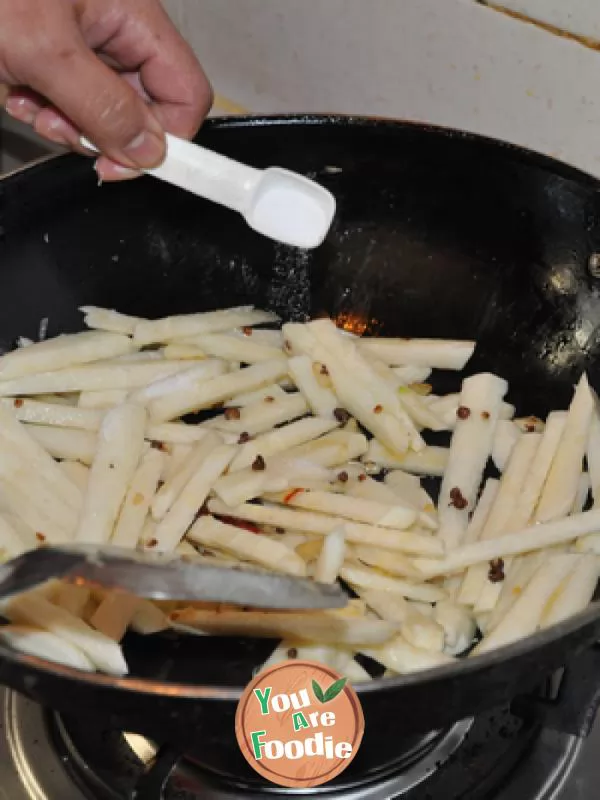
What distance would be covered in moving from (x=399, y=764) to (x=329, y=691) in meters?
0.23

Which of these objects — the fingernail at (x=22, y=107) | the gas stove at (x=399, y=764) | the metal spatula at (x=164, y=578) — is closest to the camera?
the metal spatula at (x=164, y=578)

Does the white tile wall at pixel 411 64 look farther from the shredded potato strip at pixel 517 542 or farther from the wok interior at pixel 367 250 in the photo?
the shredded potato strip at pixel 517 542

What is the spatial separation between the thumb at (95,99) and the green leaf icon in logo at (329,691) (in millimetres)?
602

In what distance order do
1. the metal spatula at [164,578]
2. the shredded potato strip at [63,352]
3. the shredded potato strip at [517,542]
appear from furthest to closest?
the shredded potato strip at [63,352]
the shredded potato strip at [517,542]
the metal spatula at [164,578]

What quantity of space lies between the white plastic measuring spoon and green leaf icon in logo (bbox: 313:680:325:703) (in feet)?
1.77

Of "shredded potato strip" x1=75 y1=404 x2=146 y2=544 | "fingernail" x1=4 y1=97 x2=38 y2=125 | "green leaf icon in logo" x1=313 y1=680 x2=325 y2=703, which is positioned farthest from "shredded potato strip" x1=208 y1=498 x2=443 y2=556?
"fingernail" x1=4 y1=97 x2=38 y2=125

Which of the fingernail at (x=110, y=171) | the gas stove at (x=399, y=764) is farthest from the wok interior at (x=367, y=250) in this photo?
the gas stove at (x=399, y=764)

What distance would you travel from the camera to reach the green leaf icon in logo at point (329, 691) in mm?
828

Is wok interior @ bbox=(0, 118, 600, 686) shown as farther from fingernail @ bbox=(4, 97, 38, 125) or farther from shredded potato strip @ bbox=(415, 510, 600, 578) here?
shredded potato strip @ bbox=(415, 510, 600, 578)

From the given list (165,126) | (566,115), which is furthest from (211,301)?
(566,115)

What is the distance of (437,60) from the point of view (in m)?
1.52

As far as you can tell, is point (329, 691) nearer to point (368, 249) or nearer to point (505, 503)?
point (505, 503)

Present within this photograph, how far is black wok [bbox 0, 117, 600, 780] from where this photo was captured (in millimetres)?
1318

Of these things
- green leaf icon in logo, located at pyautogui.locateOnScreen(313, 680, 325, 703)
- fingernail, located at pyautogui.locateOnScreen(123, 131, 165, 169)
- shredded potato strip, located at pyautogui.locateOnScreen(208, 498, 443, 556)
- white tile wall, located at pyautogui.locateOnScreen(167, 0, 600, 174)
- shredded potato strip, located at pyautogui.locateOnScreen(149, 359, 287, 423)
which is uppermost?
white tile wall, located at pyautogui.locateOnScreen(167, 0, 600, 174)
